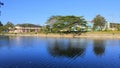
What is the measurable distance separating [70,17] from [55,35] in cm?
1024

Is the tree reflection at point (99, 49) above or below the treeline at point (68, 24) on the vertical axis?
below

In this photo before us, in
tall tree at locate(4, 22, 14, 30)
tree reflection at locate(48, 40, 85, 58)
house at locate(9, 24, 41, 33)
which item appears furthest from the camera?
house at locate(9, 24, 41, 33)

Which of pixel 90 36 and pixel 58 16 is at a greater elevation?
pixel 58 16

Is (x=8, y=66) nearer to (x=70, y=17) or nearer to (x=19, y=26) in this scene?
(x=70, y=17)

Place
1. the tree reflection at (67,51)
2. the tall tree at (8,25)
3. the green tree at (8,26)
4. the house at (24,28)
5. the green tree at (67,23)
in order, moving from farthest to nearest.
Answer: the house at (24,28), the green tree at (8,26), the tall tree at (8,25), the green tree at (67,23), the tree reflection at (67,51)

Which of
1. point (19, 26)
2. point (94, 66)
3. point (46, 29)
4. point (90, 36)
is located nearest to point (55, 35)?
point (46, 29)

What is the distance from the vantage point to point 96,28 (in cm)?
11962

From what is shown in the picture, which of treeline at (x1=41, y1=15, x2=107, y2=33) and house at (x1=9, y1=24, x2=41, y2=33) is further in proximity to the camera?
house at (x1=9, y1=24, x2=41, y2=33)

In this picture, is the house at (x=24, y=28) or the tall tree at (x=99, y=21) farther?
the house at (x=24, y=28)

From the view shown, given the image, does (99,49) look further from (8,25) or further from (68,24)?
(8,25)

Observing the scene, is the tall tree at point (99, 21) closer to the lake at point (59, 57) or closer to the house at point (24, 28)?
the house at point (24, 28)

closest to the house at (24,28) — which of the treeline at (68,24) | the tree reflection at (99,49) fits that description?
the treeline at (68,24)

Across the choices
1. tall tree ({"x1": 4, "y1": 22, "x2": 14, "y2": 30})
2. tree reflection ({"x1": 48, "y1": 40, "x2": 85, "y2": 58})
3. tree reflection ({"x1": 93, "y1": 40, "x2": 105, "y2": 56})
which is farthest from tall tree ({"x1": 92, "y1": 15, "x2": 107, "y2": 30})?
tree reflection ({"x1": 48, "y1": 40, "x2": 85, "y2": 58})

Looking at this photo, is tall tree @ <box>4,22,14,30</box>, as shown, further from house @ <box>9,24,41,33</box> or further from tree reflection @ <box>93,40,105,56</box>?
tree reflection @ <box>93,40,105,56</box>
